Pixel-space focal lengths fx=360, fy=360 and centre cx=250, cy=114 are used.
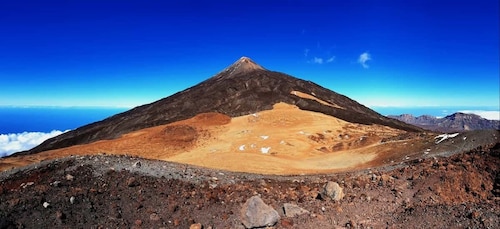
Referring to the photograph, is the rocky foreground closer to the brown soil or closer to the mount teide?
the brown soil

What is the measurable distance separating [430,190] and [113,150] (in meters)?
35.8

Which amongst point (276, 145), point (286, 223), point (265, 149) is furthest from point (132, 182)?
point (276, 145)

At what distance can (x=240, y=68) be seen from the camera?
9706cm

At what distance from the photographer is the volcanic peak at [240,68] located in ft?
309

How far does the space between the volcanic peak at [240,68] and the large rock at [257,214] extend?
8251 centimetres

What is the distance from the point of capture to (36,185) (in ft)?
36.0

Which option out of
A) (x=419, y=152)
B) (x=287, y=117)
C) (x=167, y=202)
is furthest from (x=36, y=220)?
(x=287, y=117)

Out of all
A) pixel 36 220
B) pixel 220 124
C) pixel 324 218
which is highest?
pixel 220 124

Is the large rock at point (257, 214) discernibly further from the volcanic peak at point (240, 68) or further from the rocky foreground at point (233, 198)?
the volcanic peak at point (240, 68)

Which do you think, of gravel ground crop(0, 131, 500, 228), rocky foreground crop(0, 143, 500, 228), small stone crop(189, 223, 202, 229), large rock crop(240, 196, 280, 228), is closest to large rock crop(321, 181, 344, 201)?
rocky foreground crop(0, 143, 500, 228)

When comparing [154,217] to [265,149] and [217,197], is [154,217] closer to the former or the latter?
[217,197]

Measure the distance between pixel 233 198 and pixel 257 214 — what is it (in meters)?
1.54

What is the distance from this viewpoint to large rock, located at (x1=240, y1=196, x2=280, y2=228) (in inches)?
392

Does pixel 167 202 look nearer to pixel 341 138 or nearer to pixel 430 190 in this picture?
pixel 430 190
